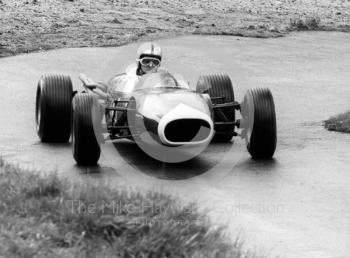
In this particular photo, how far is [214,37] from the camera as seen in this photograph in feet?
81.9

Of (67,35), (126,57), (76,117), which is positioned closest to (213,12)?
(67,35)

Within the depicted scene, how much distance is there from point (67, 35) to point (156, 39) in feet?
6.70

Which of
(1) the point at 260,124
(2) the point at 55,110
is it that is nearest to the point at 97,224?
(1) the point at 260,124

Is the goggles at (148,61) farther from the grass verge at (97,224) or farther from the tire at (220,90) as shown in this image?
the grass verge at (97,224)

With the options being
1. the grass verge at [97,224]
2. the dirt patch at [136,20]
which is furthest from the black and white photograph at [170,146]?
the dirt patch at [136,20]

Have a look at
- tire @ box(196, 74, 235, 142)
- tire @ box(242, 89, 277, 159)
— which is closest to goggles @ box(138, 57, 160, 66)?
tire @ box(196, 74, 235, 142)

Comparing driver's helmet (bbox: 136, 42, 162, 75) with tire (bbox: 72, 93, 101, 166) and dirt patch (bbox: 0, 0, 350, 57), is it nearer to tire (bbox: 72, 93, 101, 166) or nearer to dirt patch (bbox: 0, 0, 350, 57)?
tire (bbox: 72, 93, 101, 166)

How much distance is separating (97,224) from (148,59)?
5982mm

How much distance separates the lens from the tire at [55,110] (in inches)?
532

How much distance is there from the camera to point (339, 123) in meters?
15.5

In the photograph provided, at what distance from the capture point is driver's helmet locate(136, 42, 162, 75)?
13.8 m

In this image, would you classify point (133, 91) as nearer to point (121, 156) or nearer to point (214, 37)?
point (121, 156)

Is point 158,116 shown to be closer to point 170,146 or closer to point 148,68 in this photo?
point 170,146

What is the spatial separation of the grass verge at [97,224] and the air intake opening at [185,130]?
283 cm
